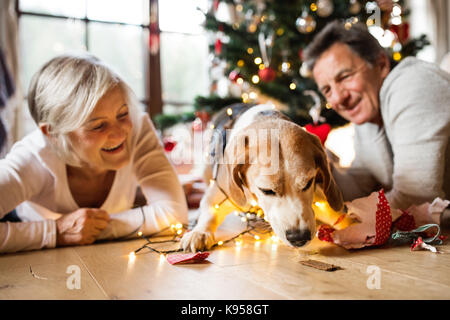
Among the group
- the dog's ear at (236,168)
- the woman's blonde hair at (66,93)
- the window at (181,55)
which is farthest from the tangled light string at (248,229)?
the window at (181,55)

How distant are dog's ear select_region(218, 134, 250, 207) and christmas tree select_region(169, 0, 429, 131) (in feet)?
5.49

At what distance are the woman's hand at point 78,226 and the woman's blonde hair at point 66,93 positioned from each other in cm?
26

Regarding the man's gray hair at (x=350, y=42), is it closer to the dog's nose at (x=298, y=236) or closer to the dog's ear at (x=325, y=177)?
the dog's ear at (x=325, y=177)

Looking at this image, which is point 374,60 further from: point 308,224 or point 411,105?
point 308,224

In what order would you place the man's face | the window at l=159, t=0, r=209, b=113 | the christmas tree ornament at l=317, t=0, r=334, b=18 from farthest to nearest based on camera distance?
the window at l=159, t=0, r=209, b=113 → the christmas tree ornament at l=317, t=0, r=334, b=18 → the man's face

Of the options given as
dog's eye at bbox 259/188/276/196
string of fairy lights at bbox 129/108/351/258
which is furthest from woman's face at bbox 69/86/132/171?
dog's eye at bbox 259/188/276/196

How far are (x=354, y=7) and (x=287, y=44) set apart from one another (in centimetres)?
70

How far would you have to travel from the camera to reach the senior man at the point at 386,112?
1.99 m

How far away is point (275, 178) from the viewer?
1489 mm

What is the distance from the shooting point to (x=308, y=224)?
1.45 meters

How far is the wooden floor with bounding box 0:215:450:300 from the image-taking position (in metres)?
1.15

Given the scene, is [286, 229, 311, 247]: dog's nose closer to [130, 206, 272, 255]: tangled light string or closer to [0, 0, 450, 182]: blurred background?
[130, 206, 272, 255]: tangled light string

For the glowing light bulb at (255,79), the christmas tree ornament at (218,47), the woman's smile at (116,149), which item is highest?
the christmas tree ornament at (218,47)
